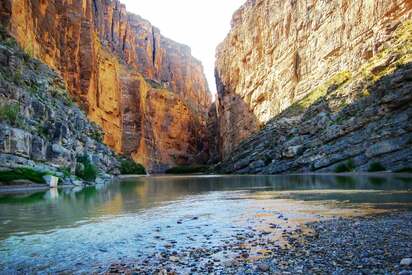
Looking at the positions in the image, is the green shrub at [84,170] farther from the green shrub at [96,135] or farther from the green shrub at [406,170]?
the green shrub at [406,170]

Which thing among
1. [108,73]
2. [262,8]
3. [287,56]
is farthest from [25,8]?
[262,8]

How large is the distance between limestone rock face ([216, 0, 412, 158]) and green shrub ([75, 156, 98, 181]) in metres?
49.2

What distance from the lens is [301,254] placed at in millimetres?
8734

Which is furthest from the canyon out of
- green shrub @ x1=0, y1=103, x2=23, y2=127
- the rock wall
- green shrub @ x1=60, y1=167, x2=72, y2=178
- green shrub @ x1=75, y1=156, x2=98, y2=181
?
green shrub @ x1=60, y1=167, x2=72, y2=178

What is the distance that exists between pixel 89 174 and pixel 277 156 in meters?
37.0

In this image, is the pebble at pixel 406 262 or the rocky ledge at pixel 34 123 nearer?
the pebble at pixel 406 262

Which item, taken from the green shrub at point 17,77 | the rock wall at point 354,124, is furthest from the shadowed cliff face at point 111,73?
the rock wall at point 354,124

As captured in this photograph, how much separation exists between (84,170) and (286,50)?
63.6 metres

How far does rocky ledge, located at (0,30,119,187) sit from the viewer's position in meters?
37.4

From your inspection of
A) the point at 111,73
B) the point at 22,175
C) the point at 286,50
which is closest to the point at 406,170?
the point at 22,175

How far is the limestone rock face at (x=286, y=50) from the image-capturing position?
65.9 meters

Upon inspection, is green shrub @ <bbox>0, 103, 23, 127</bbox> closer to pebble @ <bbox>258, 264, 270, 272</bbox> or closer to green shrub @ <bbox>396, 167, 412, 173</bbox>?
pebble @ <bbox>258, 264, 270, 272</bbox>

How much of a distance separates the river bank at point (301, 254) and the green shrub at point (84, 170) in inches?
1636

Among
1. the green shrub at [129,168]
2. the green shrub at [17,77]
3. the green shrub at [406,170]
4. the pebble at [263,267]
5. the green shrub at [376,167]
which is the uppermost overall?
the green shrub at [17,77]
